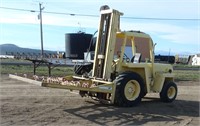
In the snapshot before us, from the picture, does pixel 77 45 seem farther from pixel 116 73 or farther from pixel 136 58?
pixel 116 73

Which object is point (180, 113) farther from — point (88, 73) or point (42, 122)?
point (42, 122)

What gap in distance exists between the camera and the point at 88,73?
39.8ft

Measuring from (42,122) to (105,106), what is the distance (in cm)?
284

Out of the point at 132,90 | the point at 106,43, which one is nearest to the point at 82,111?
the point at 132,90

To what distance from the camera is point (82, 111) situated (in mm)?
9969

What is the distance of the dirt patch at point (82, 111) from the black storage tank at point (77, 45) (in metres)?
13.1

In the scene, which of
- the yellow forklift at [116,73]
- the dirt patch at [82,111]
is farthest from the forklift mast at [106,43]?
the dirt patch at [82,111]

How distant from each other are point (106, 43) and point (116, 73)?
38.2 inches

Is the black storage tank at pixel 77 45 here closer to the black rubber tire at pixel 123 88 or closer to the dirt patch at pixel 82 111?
the dirt patch at pixel 82 111

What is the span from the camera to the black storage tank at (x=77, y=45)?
2592 cm

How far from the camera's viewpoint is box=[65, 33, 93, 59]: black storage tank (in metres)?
25.9

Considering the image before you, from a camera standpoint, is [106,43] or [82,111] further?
[106,43]

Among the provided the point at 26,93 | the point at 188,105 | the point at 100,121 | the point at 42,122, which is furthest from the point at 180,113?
the point at 26,93

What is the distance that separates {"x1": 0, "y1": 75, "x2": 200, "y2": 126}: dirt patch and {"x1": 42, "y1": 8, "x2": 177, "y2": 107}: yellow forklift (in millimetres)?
377
